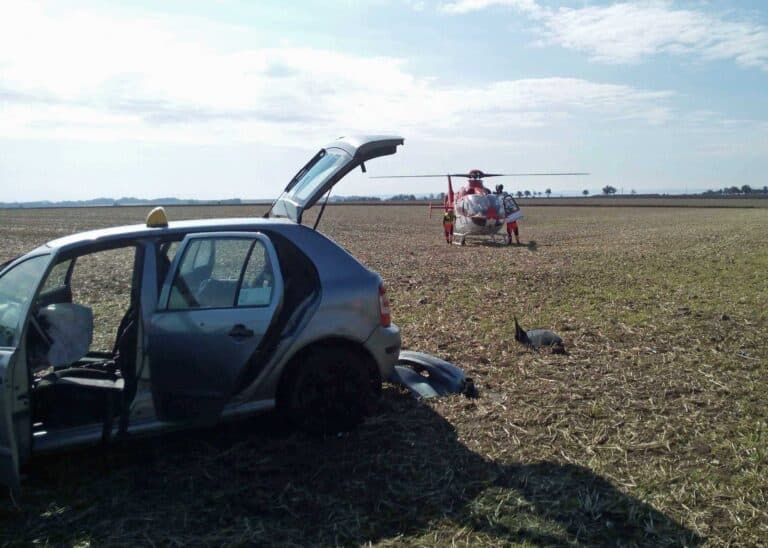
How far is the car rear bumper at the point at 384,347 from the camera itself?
5.84 meters

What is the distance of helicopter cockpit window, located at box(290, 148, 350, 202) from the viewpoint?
599 cm

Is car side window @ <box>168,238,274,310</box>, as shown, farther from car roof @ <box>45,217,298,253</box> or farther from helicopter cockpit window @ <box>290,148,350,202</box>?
helicopter cockpit window @ <box>290,148,350,202</box>

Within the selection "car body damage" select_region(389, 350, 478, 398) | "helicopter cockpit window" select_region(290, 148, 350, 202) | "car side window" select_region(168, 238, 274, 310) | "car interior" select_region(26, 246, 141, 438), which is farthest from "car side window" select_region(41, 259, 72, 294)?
"car body damage" select_region(389, 350, 478, 398)

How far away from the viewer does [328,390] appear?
5.70 meters

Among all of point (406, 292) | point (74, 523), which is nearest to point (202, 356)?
point (74, 523)

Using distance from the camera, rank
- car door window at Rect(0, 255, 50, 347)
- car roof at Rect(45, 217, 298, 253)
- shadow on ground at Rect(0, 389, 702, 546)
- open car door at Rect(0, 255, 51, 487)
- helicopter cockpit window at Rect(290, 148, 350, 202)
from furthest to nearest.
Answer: helicopter cockpit window at Rect(290, 148, 350, 202), car roof at Rect(45, 217, 298, 253), car door window at Rect(0, 255, 50, 347), open car door at Rect(0, 255, 51, 487), shadow on ground at Rect(0, 389, 702, 546)

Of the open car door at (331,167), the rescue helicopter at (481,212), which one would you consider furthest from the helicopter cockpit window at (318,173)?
the rescue helicopter at (481,212)

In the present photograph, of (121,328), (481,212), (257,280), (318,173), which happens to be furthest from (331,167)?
(481,212)

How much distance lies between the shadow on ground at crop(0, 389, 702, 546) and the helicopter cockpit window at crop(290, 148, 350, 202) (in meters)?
2.01

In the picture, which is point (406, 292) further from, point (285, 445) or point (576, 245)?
point (576, 245)

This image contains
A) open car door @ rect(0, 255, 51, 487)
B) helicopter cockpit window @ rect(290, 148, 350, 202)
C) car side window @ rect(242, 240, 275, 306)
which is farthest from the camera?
helicopter cockpit window @ rect(290, 148, 350, 202)

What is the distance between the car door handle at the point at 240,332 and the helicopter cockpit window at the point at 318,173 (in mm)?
1246

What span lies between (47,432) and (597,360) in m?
5.55

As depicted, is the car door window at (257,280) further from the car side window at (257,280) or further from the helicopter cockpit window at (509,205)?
the helicopter cockpit window at (509,205)
